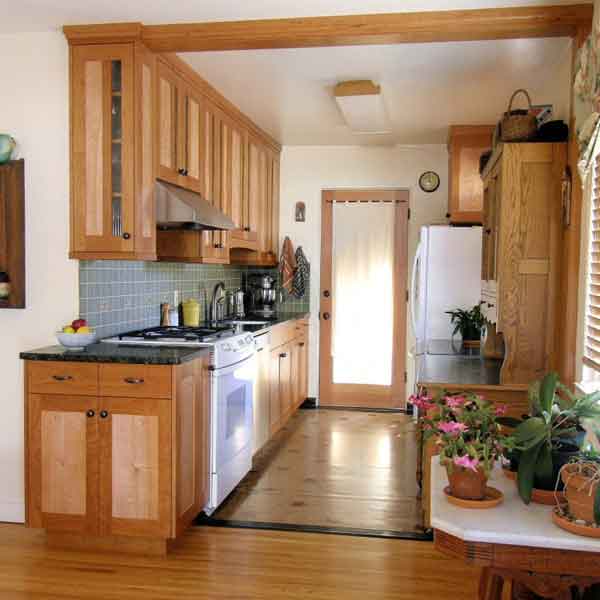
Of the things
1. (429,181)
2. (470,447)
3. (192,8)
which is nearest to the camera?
(470,447)

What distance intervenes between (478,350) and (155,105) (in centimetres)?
261

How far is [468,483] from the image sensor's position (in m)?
1.82

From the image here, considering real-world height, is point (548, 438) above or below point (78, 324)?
below

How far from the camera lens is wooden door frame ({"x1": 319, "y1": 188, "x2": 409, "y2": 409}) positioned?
263 inches

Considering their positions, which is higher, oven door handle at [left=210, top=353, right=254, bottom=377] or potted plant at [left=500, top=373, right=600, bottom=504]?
potted plant at [left=500, top=373, right=600, bottom=504]

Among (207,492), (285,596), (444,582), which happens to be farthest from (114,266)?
(444,582)

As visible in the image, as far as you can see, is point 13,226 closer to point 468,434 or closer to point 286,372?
point 468,434

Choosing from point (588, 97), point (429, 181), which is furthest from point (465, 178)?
point (588, 97)

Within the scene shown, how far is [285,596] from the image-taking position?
291 cm

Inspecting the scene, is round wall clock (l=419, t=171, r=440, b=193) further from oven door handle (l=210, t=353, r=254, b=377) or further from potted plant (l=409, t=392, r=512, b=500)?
potted plant (l=409, t=392, r=512, b=500)

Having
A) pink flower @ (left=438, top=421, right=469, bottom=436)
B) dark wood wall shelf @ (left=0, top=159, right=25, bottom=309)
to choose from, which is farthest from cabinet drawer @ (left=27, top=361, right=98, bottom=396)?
pink flower @ (left=438, top=421, right=469, bottom=436)

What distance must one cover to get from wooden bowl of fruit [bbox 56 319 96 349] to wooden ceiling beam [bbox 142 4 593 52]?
56.2 inches

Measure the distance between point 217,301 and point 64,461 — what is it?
242cm

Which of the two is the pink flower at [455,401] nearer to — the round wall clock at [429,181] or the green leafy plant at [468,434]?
the green leafy plant at [468,434]
